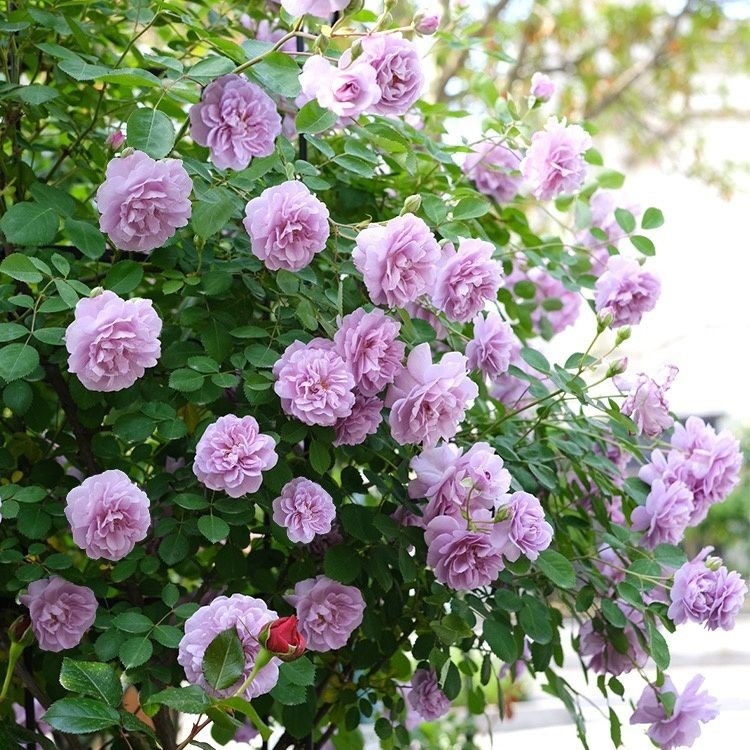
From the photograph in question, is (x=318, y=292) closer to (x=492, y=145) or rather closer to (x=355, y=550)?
(x=355, y=550)

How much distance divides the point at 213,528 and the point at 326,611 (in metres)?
0.14

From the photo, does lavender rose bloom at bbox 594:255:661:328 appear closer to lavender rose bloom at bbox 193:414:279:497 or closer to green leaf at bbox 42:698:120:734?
lavender rose bloom at bbox 193:414:279:497

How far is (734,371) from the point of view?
7469 mm

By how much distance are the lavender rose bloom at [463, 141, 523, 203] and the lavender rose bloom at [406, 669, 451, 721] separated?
0.59m

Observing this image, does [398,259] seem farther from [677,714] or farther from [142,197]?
[677,714]

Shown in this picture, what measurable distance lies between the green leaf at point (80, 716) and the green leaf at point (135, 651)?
0.22 feet

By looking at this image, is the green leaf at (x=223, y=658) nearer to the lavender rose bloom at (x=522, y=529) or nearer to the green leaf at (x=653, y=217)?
the lavender rose bloom at (x=522, y=529)

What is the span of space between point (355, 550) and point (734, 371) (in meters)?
7.01

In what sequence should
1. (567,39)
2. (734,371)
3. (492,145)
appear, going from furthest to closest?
(734,371), (567,39), (492,145)

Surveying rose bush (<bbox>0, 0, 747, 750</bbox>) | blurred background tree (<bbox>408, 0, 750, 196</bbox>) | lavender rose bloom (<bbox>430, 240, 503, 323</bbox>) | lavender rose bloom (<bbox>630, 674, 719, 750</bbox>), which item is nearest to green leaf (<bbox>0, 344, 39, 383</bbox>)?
rose bush (<bbox>0, 0, 747, 750</bbox>)

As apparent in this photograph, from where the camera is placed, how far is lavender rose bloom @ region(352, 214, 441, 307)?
86 cm

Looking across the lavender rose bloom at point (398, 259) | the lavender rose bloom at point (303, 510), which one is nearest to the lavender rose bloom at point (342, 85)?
the lavender rose bloom at point (398, 259)

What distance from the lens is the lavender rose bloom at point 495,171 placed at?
1268 millimetres

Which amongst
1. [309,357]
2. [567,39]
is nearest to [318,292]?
[309,357]
